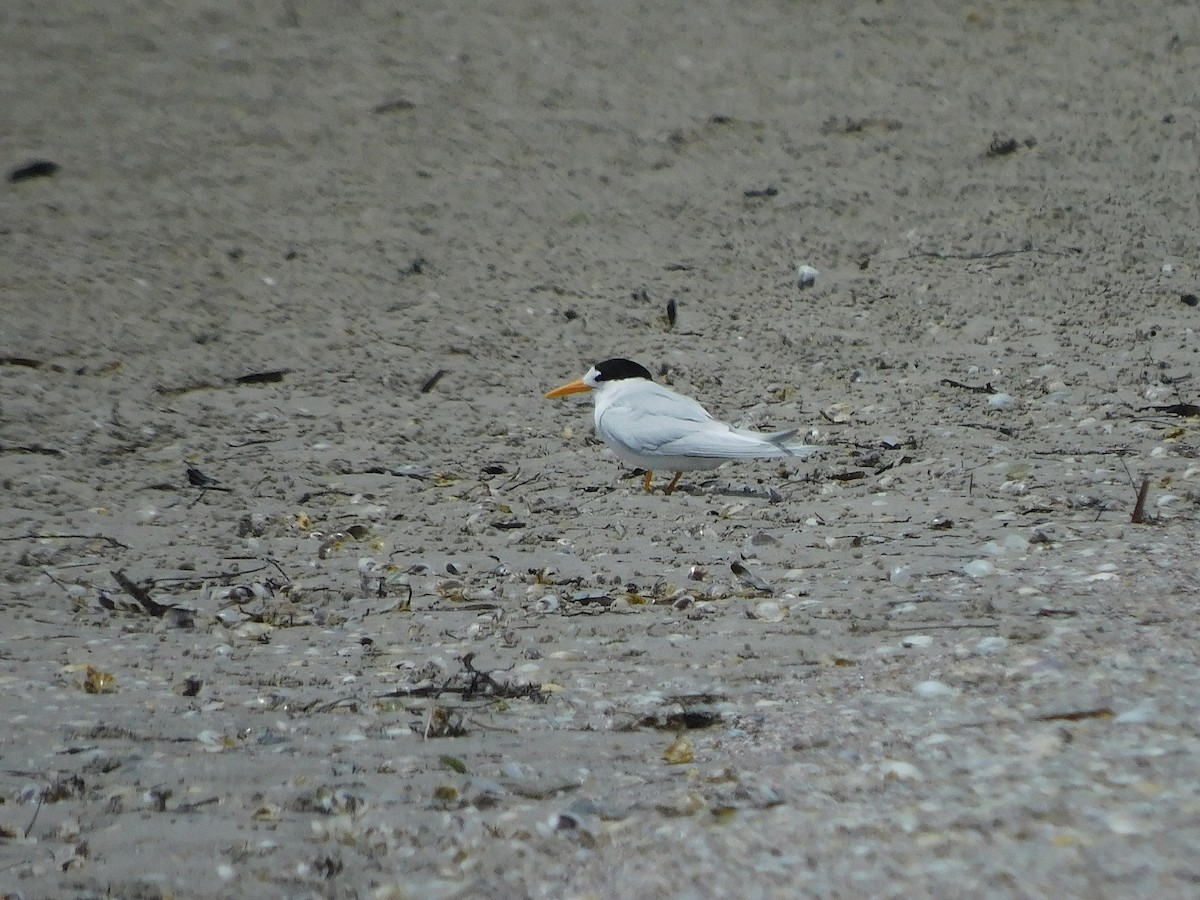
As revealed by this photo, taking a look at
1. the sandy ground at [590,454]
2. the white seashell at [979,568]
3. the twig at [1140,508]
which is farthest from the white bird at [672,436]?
the twig at [1140,508]

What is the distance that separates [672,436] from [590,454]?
2.44ft

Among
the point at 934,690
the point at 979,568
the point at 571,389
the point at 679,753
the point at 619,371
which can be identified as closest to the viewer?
the point at 679,753

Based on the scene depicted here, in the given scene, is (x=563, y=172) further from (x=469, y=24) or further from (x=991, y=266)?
(x=991, y=266)

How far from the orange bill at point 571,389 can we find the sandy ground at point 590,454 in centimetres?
16

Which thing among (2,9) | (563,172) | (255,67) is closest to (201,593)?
(563,172)

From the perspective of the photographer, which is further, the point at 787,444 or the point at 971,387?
the point at 971,387

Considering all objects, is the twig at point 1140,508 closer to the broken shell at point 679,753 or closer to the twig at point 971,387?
the twig at point 971,387

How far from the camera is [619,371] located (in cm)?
594

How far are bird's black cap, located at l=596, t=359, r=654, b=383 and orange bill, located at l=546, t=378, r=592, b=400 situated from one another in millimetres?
120

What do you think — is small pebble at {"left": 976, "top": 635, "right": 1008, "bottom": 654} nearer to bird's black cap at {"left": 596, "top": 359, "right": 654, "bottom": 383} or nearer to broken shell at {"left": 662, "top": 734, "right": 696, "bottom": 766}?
broken shell at {"left": 662, "top": 734, "right": 696, "bottom": 766}

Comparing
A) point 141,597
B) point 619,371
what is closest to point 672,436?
point 619,371

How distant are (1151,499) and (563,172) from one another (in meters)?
4.20

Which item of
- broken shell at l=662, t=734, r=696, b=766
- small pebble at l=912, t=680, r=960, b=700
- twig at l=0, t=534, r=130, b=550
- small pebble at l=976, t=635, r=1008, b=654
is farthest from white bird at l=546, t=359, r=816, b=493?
broken shell at l=662, t=734, r=696, b=766

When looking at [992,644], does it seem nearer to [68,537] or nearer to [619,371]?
[619,371]
